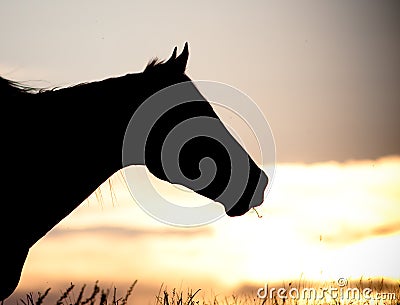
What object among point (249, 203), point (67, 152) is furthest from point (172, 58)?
point (249, 203)

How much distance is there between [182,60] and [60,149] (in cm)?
130

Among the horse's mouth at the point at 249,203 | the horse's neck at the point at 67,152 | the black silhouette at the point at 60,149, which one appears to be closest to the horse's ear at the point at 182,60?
the black silhouette at the point at 60,149

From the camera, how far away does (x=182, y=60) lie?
19.7 ft

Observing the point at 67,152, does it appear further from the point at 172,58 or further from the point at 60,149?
the point at 172,58

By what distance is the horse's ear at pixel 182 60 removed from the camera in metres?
5.99

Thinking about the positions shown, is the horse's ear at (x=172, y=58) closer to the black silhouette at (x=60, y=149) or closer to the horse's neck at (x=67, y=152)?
the black silhouette at (x=60, y=149)

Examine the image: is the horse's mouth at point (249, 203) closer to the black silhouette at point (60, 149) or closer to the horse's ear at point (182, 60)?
the black silhouette at point (60, 149)

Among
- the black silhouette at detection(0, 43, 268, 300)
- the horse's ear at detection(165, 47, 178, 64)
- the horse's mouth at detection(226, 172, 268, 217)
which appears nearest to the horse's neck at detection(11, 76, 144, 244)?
the black silhouette at detection(0, 43, 268, 300)

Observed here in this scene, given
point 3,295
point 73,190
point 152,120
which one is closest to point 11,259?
point 3,295

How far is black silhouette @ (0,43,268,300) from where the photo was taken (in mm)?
5691

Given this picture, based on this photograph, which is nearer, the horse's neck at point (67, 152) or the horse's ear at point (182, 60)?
the horse's neck at point (67, 152)

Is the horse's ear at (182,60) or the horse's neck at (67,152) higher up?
the horse's ear at (182,60)

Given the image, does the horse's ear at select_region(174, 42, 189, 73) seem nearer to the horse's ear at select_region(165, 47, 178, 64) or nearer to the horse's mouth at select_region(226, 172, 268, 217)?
the horse's ear at select_region(165, 47, 178, 64)

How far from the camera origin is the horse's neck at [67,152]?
5734 millimetres
